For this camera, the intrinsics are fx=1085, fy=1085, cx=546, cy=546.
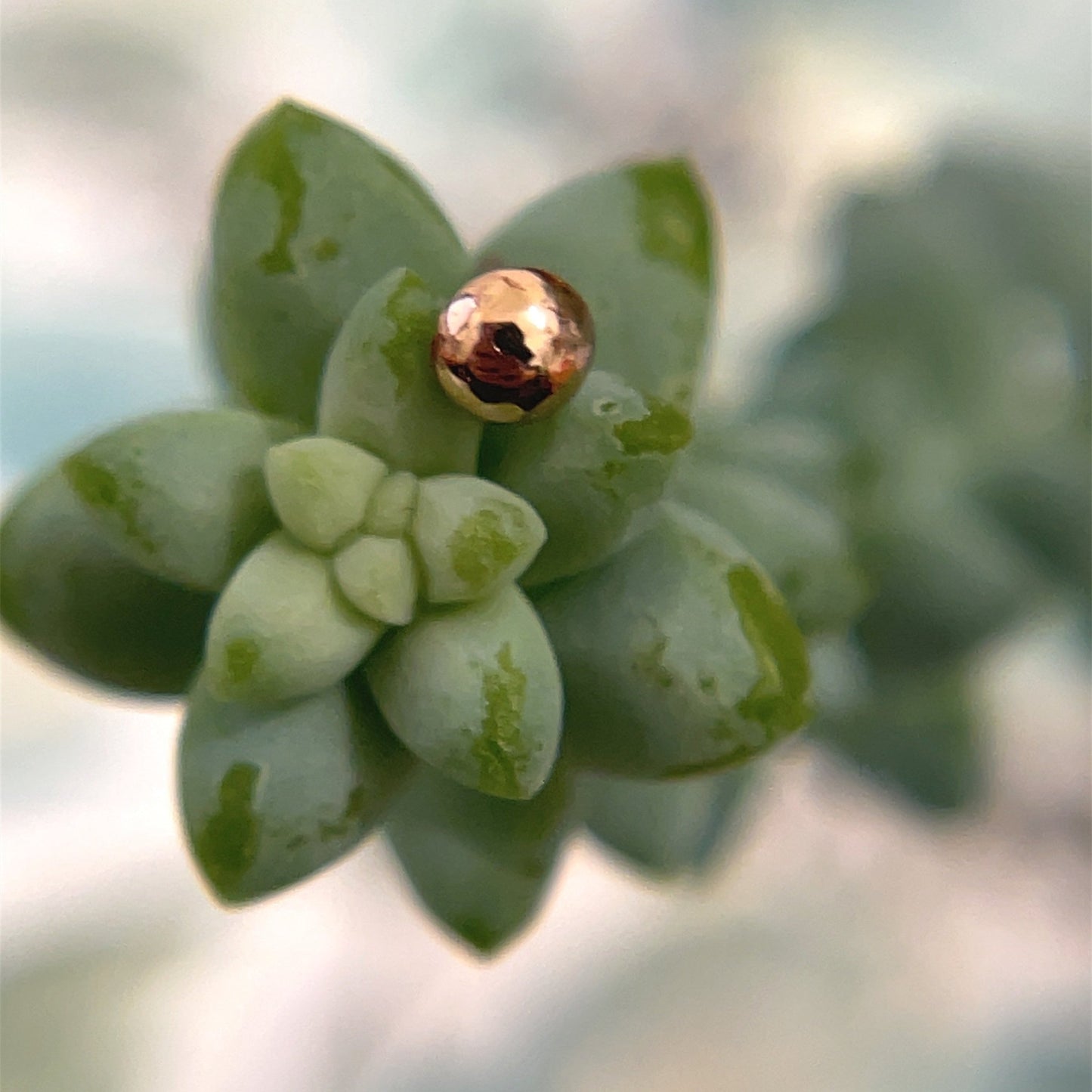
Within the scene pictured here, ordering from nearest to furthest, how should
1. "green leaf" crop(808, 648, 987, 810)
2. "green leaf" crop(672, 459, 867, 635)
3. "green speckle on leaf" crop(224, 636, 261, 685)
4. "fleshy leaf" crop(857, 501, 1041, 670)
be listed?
"green speckle on leaf" crop(224, 636, 261, 685) → "green leaf" crop(672, 459, 867, 635) → "fleshy leaf" crop(857, 501, 1041, 670) → "green leaf" crop(808, 648, 987, 810)

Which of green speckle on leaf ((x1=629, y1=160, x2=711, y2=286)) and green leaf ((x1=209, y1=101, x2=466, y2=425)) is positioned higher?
green speckle on leaf ((x1=629, y1=160, x2=711, y2=286))

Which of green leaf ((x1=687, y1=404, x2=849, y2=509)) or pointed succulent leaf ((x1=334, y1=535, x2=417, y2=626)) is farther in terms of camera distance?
green leaf ((x1=687, y1=404, x2=849, y2=509))

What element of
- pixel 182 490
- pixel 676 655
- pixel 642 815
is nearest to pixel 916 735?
pixel 642 815

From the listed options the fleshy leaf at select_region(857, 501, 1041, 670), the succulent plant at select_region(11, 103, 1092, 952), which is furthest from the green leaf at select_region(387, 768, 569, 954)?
the fleshy leaf at select_region(857, 501, 1041, 670)

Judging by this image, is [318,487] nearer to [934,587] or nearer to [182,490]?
[182,490]

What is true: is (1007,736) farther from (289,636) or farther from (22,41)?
(22,41)

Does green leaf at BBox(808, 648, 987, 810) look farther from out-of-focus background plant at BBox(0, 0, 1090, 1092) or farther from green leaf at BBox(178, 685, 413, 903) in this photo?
green leaf at BBox(178, 685, 413, 903)

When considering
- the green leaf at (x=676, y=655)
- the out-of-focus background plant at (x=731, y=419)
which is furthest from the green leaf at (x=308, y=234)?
the out-of-focus background plant at (x=731, y=419)

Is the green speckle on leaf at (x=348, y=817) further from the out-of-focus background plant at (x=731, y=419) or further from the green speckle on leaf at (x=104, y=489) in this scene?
the out-of-focus background plant at (x=731, y=419)
